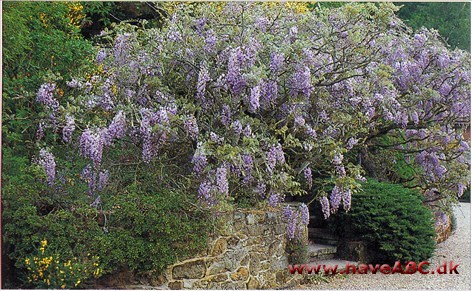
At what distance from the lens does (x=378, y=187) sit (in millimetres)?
7465

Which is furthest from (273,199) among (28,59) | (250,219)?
(28,59)

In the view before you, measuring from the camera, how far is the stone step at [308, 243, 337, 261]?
7184mm

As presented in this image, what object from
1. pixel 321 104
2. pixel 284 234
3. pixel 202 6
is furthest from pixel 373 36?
pixel 284 234

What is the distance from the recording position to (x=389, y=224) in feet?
23.6

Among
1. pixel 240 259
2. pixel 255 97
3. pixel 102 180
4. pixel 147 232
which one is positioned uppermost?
pixel 255 97

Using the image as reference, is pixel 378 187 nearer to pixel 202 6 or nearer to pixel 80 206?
pixel 202 6

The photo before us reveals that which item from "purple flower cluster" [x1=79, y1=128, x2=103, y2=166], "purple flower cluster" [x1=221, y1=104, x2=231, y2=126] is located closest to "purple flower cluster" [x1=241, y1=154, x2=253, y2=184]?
"purple flower cluster" [x1=221, y1=104, x2=231, y2=126]

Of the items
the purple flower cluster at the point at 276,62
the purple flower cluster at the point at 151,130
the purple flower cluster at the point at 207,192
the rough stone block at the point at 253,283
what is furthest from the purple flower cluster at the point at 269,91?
the rough stone block at the point at 253,283

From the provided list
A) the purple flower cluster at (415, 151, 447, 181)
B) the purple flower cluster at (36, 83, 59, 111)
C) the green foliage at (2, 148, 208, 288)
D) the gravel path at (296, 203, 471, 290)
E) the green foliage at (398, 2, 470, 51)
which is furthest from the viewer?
the green foliage at (398, 2, 470, 51)

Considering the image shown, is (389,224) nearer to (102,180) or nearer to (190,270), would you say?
(190,270)

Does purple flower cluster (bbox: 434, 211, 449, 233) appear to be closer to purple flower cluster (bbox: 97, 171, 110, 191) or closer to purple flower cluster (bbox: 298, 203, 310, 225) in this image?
purple flower cluster (bbox: 298, 203, 310, 225)

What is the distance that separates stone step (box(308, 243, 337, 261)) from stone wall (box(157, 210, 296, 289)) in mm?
907

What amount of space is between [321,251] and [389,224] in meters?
0.84

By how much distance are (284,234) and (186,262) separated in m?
1.29
